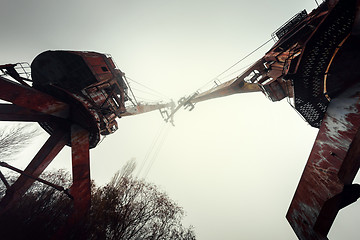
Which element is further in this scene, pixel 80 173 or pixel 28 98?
pixel 80 173

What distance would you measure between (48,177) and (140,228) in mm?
22482

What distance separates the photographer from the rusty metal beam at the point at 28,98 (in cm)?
324

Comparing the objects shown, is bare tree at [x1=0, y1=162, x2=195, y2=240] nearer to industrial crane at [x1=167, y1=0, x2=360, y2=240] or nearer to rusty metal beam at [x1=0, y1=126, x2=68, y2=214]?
rusty metal beam at [x1=0, y1=126, x2=68, y2=214]

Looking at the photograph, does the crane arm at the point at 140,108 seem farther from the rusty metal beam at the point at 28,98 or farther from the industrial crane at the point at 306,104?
the rusty metal beam at the point at 28,98

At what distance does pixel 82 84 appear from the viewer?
693cm

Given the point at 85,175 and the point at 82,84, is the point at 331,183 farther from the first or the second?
the point at 82,84

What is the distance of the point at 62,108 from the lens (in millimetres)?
4602

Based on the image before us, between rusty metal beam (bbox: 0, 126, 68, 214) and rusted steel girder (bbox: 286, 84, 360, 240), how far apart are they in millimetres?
7696

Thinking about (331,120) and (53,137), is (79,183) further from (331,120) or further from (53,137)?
(331,120)

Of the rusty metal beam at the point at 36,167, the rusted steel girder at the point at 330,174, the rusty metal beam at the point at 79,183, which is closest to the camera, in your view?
the rusted steel girder at the point at 330,174

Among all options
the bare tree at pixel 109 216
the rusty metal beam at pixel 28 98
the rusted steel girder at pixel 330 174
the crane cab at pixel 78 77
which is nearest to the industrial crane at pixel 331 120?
the rusted steel girder at pixel 330 174

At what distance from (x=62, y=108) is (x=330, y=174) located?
22.5 ft

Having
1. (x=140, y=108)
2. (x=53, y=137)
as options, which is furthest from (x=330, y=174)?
(x=140, y=108)

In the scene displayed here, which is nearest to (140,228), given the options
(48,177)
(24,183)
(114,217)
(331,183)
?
(114,217)
